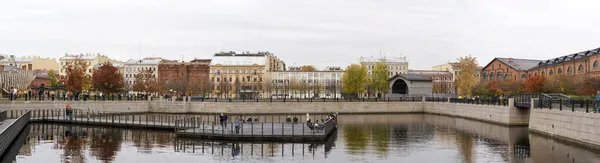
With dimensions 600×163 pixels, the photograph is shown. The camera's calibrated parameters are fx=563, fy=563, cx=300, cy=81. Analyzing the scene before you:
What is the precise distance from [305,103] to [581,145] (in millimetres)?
48702

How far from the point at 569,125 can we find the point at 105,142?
32.9 meters

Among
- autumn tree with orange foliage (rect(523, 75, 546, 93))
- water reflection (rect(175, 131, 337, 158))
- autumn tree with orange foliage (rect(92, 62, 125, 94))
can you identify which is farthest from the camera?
autumn tree with orange foliage (rect(92, 62, 125, 94))

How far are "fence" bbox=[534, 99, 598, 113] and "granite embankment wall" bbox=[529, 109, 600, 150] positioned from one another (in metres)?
0.38

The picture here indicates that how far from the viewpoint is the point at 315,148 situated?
36.3 meters

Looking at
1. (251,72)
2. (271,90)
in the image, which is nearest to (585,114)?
(271,90)

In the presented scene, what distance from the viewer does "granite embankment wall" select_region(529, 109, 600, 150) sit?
3556 cm

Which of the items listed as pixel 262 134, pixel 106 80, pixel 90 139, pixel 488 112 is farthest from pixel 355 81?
pixel 90 139

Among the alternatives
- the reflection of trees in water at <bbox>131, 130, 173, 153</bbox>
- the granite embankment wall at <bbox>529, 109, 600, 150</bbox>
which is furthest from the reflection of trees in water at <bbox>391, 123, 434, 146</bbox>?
the reflection of trees in water at <bbox>131, 130, 173, 153</bbox>

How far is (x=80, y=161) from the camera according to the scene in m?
30.7

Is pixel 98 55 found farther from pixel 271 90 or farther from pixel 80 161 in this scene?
pixel 80 161

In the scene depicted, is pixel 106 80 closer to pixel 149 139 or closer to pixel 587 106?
pixel 149 139

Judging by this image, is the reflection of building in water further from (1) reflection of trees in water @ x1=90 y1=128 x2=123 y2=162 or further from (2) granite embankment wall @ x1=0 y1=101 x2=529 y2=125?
(2) granite embankment wall @ x1=0 y1=101 x2=529 y2=125


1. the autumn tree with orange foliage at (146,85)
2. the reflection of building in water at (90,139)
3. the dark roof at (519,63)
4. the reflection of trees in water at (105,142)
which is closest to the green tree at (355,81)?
the dark roof at (519,63)

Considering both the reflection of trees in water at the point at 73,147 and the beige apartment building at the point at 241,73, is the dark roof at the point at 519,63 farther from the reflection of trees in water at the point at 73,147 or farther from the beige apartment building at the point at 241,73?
the reflection of trees in water at the point at 73,147
